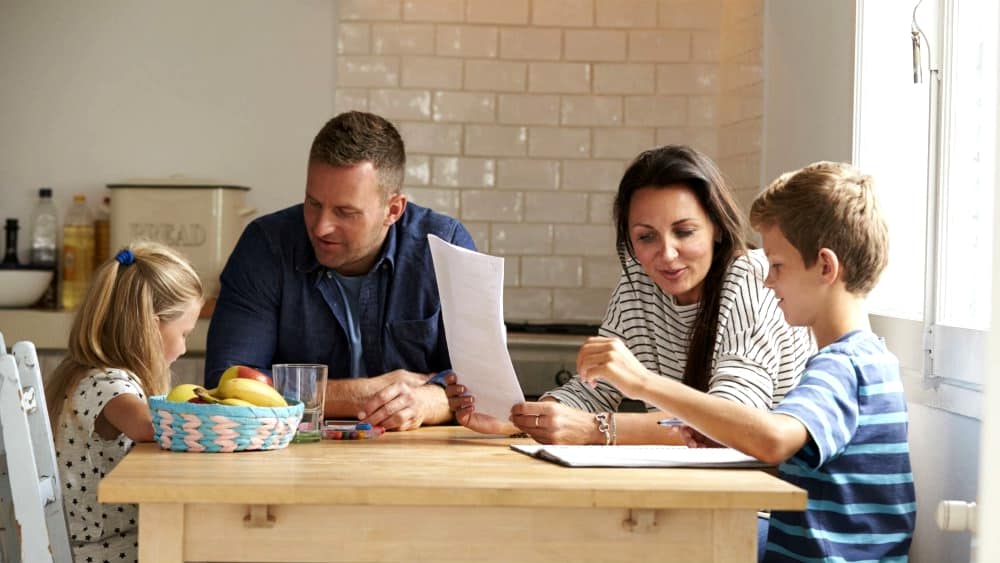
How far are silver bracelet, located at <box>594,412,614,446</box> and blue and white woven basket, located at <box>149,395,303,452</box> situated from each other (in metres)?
0.59

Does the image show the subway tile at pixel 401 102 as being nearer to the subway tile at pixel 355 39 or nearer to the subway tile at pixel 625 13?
the subway tile at pixel 355 39

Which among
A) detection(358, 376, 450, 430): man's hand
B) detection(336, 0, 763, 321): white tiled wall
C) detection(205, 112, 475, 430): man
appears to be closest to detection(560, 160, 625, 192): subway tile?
detection(336, 0, 763, 321): white tiled wall

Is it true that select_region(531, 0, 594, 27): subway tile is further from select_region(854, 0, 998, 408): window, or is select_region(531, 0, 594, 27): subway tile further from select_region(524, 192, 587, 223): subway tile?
select_region(854, 0, 998, 408): window

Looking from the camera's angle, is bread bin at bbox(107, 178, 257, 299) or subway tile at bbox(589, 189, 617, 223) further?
subway tile at bbox(589, 189, 617, 223)

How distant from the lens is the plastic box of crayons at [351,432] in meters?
2.15

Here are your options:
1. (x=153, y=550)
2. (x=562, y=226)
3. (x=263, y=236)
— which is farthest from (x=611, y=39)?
(x=153, y=550)

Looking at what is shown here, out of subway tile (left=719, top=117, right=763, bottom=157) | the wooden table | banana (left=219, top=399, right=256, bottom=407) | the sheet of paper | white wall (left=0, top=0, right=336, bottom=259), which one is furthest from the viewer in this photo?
white wall (left=0, top=0, right=336, bottom=259)

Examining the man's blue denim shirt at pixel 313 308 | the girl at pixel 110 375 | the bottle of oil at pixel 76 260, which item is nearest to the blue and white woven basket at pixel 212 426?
the girl at pixel 110 375

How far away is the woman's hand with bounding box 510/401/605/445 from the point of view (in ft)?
7.09

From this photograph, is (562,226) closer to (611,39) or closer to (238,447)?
(611,39)

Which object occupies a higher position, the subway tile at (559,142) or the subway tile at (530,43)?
the subway tile at (530,43)

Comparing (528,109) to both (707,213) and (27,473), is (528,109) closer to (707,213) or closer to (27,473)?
(707,213)

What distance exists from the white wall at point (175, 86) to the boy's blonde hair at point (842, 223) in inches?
107

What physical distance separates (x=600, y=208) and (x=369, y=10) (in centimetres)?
109
